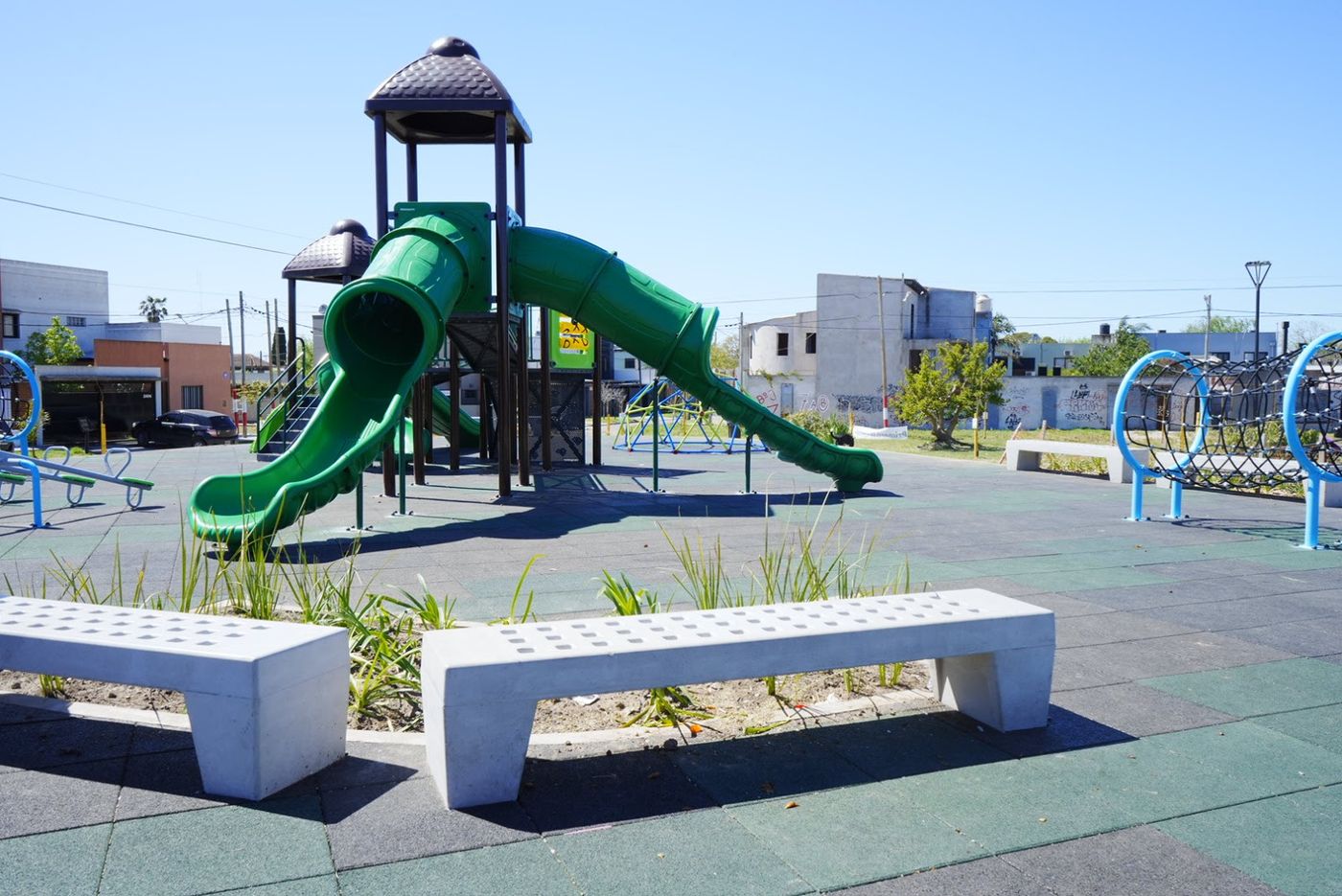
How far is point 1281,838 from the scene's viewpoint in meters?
3.55

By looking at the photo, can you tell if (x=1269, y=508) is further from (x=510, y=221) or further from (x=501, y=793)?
(x=501, y=793)

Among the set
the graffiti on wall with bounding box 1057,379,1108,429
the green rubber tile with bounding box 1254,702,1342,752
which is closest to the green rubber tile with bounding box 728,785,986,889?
the green rubber tile with bounding box 1254,702,1342,752

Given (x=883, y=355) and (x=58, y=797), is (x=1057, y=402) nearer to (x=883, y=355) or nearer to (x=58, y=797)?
(x=883, y=355)

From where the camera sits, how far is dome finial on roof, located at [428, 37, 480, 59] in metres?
14.2

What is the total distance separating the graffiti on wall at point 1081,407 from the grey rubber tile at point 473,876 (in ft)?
160

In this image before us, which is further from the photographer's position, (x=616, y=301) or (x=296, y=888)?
(x=616, y=301)

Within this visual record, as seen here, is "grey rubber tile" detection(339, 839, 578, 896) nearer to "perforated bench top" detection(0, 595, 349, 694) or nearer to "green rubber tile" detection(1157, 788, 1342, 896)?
"perforated bench top" detection(0, 595, 349, 694)

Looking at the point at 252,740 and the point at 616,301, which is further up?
the point at 616,301

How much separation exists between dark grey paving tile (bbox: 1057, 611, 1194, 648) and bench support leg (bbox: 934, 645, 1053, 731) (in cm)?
161

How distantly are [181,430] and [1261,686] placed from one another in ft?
109

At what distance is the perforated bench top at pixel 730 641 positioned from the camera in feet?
12.9

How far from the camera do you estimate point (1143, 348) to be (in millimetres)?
67875

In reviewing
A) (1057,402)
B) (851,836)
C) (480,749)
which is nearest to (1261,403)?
(851,836)

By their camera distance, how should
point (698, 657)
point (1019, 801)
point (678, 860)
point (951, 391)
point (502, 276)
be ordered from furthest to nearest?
point (951, 391) → point (502, 276) → point (698, 657) → point (1019, 801) → point (678, 860)
